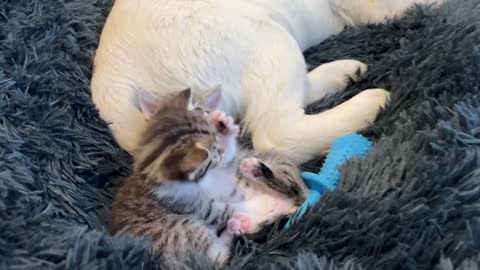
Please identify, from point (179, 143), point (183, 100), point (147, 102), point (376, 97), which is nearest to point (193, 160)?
point (179, 143)

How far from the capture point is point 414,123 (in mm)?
1354

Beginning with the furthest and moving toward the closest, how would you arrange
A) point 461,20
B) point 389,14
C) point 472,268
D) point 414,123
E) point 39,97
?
point 389,14, point 461,20, point 39,97, point 414,123, point 472,268

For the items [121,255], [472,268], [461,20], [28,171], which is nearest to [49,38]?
[28,171]

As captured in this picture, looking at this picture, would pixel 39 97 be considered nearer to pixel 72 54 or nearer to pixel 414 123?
pixel 72 54

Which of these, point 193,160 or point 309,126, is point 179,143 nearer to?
point 193,160

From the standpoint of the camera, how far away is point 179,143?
1.29 metres

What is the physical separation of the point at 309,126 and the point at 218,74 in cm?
25

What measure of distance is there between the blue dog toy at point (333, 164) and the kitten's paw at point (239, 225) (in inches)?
4.4

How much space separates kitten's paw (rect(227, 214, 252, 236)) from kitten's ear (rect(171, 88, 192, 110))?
26 cm

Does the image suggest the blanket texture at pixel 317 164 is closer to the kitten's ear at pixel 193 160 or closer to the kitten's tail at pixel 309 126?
the kitten's tail at pixel 309 126

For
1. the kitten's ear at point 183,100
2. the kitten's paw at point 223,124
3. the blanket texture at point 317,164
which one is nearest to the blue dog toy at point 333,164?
the blanket texture at point 317,164

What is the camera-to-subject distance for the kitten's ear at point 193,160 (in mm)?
1213

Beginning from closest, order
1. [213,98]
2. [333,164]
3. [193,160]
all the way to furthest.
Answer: [193,160]
[333,164]
[213,98]

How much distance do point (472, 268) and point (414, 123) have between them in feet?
1.39
